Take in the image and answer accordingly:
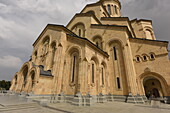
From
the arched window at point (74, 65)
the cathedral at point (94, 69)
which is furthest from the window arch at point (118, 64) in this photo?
the arched window at point (74, 65)

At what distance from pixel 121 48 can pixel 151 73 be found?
5.97 m

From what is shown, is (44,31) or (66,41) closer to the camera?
(66,41)

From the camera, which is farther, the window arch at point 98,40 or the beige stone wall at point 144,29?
the beige stone wall at point 144,29

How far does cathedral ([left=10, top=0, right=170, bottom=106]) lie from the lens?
10.5m

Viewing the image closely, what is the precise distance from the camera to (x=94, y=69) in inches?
488

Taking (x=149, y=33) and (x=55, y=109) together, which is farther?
(x=149, y=33)

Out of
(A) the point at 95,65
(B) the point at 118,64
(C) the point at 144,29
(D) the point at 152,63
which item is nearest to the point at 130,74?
(B) the point at 118,64

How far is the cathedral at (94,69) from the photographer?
10453 mm

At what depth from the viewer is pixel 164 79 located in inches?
491

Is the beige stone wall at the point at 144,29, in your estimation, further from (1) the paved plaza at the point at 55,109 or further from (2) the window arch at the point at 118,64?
(1) the paved plaza at the point at 55,109

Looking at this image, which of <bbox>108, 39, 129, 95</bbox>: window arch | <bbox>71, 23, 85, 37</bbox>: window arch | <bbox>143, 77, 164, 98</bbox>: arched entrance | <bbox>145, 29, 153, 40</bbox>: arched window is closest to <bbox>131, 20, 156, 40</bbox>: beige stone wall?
<bbox>145, 29, 153, 40</bbox>: arched window

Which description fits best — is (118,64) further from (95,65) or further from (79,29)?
(79,29)

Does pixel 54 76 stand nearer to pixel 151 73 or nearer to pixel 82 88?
pixel 82 88

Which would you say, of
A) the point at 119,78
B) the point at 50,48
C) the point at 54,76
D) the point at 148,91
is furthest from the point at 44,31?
the point at 148,91
